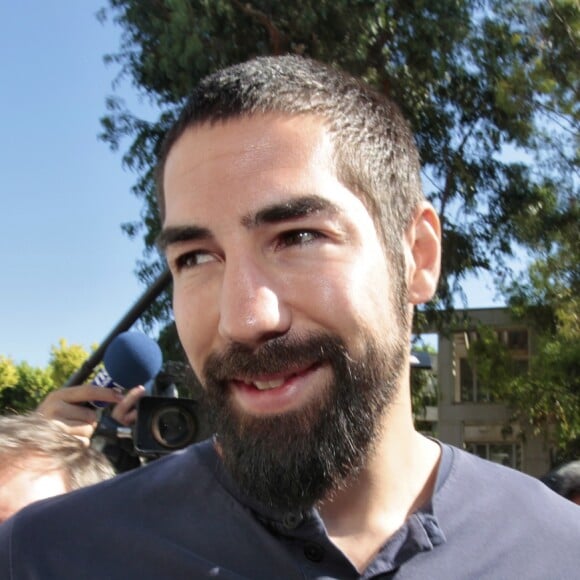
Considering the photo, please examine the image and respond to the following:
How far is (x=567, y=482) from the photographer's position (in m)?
4.08

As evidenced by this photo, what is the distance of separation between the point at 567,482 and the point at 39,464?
2.70m

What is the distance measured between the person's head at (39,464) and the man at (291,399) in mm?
956

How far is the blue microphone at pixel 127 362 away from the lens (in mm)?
3664

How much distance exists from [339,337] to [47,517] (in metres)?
0.56

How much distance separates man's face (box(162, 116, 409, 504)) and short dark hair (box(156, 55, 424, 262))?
31 millimetres

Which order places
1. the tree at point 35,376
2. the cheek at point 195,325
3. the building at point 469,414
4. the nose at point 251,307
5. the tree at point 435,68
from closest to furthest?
1. the nose at point 251,307
2. the cheek at point 195,325
3. the tree at point 435,68
4. the building at point 469,414
5. the tree at point 35,376

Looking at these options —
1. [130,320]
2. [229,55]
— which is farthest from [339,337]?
[229,55]

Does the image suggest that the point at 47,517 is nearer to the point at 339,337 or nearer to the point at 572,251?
the point at 339,337

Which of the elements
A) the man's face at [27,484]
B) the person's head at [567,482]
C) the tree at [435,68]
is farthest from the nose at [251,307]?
the tree at [435,68]

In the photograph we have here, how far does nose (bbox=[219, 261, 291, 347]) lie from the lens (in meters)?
1.28

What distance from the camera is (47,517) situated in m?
1.37

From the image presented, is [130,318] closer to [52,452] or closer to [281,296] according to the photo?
[52,452]

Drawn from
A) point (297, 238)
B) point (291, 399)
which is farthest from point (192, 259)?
point (291, 399)

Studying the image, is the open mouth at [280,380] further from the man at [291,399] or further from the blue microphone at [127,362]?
the blue microphone at [127,362]
